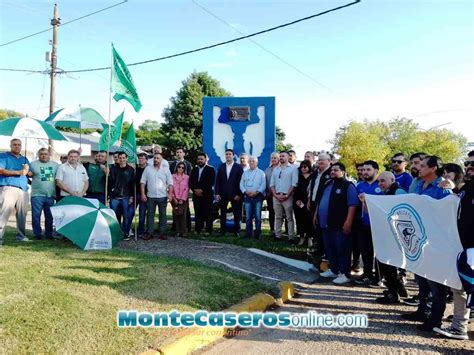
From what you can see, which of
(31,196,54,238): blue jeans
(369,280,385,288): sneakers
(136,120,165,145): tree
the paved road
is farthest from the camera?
(136,120,165,145): tree

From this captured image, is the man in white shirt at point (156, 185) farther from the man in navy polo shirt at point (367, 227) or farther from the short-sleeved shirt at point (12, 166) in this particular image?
the man in navy polo shirt at point (367, 227)

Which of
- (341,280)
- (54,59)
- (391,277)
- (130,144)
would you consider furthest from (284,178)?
(54,59)

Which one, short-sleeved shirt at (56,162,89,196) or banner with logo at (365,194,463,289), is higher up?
short-sleeved shirt at (56,162,89,196)

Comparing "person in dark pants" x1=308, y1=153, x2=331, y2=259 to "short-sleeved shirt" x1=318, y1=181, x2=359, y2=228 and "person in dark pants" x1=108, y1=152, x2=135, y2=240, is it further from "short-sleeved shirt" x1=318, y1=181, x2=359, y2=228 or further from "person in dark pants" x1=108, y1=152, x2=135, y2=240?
"person in dark pants" x1=108, y1=152, x2=135, y2=240

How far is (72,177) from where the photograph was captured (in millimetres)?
8562

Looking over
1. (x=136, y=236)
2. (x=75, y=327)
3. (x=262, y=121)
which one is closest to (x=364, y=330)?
(x=75, y=327)

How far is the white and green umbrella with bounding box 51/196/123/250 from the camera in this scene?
25.1 ft

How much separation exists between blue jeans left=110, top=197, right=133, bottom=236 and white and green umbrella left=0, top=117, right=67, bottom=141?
191 cm

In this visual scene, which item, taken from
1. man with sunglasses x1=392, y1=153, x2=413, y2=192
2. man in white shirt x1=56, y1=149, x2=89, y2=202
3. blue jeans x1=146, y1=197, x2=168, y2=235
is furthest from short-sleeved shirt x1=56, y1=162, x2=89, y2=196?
man with sunglasses x1=392, y1=153, x2=413, y2=192

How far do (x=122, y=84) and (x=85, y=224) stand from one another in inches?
123

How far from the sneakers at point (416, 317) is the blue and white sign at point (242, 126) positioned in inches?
278

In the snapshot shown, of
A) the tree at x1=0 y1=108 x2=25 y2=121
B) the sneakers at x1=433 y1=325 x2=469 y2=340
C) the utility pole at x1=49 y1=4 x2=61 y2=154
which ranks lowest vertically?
the sneakers at x1=433 y1=325 x2=469 y2=340

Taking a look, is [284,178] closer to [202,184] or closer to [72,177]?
[202,184]

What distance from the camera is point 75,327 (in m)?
4.02
